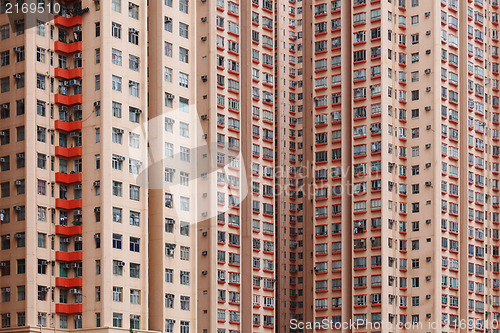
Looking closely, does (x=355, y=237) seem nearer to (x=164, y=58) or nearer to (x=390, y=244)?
(x=390, y=244)

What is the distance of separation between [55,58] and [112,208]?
1053cm

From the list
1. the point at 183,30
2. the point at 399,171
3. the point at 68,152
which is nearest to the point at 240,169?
the point at 399,171

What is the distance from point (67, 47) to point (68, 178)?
27.9 feet

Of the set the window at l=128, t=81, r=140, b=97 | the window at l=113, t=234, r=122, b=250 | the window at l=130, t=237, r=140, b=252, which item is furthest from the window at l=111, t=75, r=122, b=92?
the window at l=130, t=237, r=140, b=252

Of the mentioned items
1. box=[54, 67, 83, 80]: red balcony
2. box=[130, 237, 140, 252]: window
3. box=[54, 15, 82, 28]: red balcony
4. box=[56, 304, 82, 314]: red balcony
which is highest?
box=[54, 15, 82, 28]: red balcony

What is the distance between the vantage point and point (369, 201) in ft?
322

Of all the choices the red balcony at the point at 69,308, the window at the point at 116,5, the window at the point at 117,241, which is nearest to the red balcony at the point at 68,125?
the window at the point at 117,241

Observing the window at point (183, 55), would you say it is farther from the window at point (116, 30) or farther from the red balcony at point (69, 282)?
the red balcony at point (69, 282)

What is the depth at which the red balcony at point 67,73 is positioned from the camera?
73250 millimetres

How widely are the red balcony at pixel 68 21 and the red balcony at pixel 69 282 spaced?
1638 cm

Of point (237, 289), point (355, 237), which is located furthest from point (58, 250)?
point (355, 237)

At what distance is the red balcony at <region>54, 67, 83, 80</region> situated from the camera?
73250 mm

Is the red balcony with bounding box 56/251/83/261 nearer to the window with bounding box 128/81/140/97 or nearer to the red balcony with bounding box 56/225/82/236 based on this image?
the red balcony with bounding box 56/225/82/236

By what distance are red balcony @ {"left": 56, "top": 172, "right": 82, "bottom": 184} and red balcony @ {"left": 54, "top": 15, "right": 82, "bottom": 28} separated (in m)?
9.77
